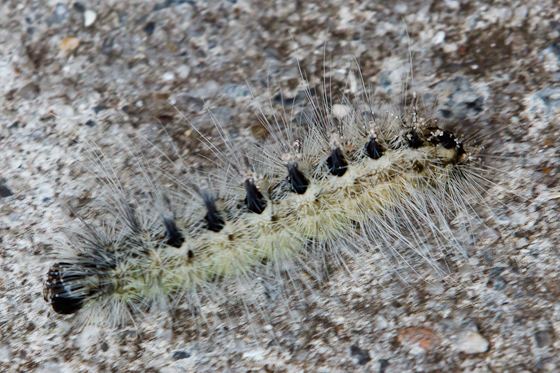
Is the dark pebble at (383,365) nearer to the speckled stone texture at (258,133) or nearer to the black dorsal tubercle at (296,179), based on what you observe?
the speckled stone texture at (258,133)

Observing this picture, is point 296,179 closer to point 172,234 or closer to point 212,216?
point 212,216

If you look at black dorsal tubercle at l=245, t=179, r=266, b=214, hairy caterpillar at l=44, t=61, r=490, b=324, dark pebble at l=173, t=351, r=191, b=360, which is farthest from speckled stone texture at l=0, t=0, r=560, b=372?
black dorsal tubercle at l=245, t=179, r=266, b=214

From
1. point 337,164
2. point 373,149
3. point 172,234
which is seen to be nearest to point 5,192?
point 172,234

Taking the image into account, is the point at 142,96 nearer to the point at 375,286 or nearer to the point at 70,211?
the point at 70,211

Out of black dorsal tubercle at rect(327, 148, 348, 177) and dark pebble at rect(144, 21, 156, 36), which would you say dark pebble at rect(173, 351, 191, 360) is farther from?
dark pebble at rect(144, 21, 156, 36)

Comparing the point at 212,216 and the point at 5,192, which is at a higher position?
the point at 5,192

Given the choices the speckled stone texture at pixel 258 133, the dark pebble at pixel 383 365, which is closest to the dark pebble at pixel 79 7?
the speckled stone texture at pixel 258 133
